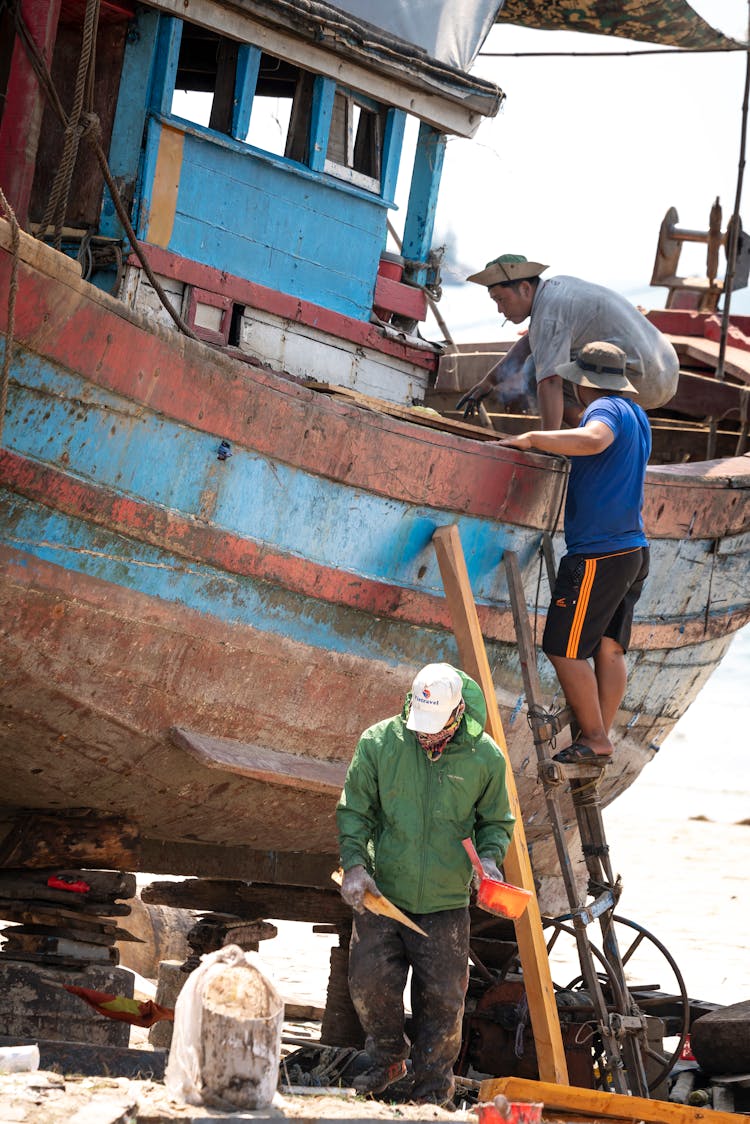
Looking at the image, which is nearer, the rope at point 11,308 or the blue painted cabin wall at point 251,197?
the rope at point 11,308

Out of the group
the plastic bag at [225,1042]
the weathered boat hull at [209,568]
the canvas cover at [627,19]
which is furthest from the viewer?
the canvas cover at [627,19]

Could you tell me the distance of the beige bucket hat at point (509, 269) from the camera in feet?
24.8

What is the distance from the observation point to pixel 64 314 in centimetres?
539

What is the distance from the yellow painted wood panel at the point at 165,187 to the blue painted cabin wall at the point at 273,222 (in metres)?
0.03

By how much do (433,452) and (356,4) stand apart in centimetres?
347

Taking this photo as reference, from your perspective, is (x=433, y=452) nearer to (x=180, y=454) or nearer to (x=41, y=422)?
(x=180, y=454)

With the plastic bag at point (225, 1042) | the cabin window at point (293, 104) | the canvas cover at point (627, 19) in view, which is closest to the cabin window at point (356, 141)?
the cabin window at point (293, 104)

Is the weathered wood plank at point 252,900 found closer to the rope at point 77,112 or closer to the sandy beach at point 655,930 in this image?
the sandy beach at point 655,930

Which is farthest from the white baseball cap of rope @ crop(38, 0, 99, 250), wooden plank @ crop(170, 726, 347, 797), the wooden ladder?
rope @ crop(38, 0, 99, 250)

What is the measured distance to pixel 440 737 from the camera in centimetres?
532

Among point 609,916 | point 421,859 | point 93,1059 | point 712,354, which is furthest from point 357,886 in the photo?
point 712,354

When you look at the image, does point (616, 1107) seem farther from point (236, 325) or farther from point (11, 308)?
point (236, 325)

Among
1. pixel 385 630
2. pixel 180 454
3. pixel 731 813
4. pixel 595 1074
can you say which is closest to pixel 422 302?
pixel 385 630

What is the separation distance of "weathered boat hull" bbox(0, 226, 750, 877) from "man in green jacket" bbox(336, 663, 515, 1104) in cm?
98
